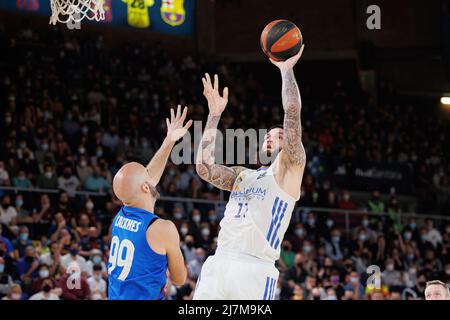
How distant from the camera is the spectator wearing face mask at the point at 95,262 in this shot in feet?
39.6

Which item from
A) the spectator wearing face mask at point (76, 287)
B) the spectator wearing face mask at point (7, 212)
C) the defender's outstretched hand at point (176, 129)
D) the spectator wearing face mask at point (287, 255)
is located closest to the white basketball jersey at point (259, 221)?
the defender's outstretched hand at point (176, 129)

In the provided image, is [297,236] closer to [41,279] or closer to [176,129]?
[41,279]

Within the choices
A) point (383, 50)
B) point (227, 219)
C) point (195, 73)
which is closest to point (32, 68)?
point (195, 73)

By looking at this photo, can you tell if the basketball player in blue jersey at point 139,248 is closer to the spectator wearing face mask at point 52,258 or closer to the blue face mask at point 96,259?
the spectator wearing face mask at point 52,258

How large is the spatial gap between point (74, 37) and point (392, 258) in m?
10.1

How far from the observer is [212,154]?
6.43 metres

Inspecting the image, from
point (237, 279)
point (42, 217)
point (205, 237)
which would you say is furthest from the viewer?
point (205, 237)

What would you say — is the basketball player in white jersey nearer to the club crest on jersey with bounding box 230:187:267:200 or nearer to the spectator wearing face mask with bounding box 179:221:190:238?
the club crest on jersey with bounding box 230:187:267:200

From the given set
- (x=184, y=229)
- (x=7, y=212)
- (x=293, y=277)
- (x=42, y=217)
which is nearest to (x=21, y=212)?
(x=42, y=217)

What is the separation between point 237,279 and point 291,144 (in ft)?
3.30
